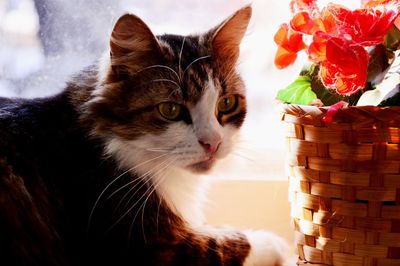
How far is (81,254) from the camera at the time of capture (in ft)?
3.22

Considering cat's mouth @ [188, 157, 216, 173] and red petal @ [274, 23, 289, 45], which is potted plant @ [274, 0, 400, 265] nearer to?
red petal @ [274, 23, 289, 45]

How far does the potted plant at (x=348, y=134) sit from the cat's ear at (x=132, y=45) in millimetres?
278

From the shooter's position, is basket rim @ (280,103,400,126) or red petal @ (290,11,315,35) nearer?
basket rim @ (280,103,400,126)

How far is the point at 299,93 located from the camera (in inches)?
39.4

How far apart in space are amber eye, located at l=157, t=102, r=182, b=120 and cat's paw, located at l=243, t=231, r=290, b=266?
326mm

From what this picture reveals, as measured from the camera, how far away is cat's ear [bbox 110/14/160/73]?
0.97m

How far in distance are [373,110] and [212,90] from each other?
0.34 metres

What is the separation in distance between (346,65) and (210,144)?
0.29 metres

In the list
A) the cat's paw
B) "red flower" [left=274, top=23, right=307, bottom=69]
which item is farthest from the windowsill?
"red flower" [left=274, top=23, right=307, bottom=69]

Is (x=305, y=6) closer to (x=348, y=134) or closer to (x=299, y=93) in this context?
(x=299, y=93)

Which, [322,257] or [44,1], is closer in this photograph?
[322,257]

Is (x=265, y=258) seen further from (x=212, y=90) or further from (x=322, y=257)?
(x=212, y=90)

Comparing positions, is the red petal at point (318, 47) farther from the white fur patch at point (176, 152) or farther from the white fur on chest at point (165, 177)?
the white fur on chest at point (165, 177)

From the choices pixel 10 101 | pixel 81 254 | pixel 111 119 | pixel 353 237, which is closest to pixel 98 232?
pixel 81 254
